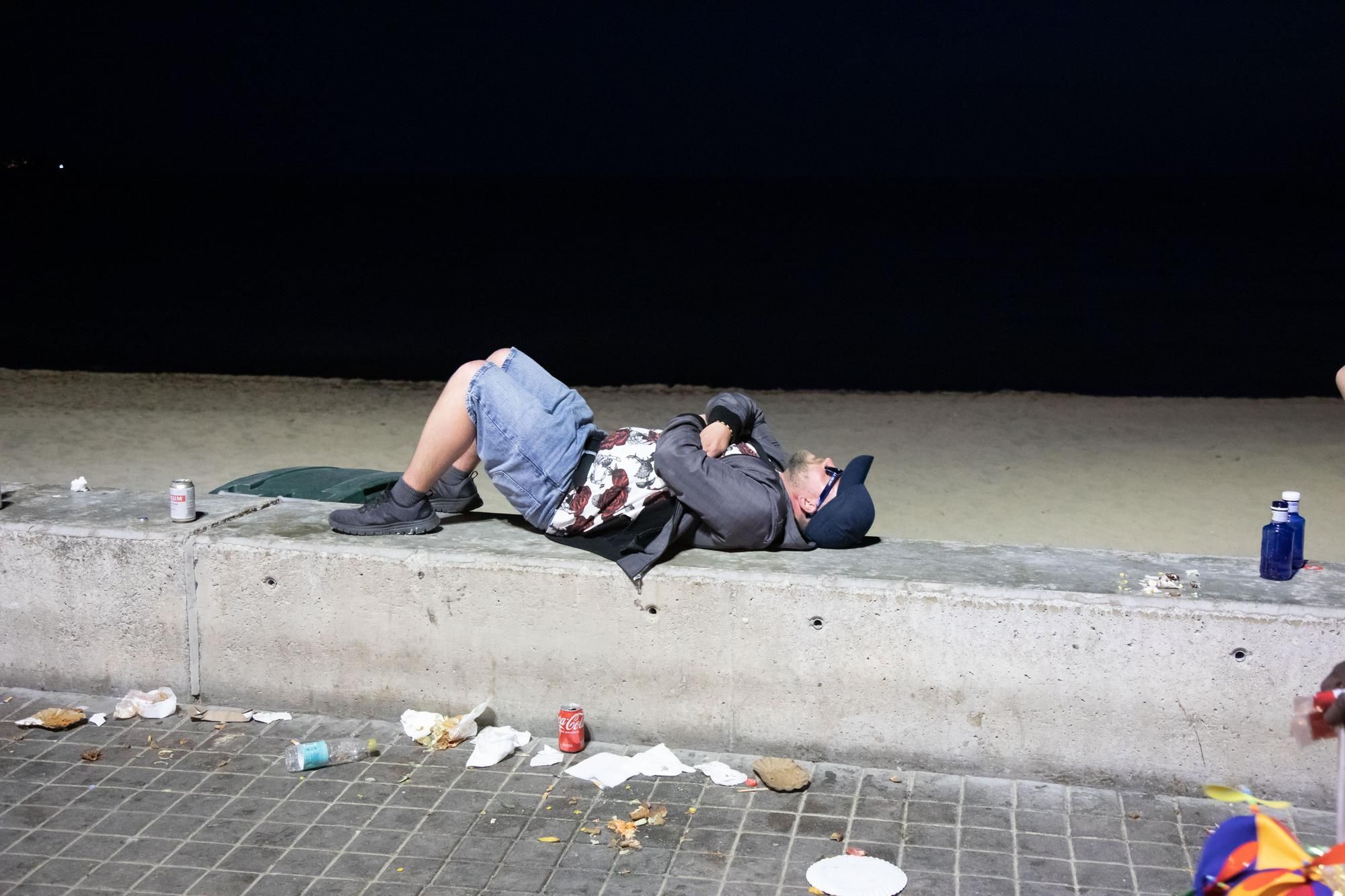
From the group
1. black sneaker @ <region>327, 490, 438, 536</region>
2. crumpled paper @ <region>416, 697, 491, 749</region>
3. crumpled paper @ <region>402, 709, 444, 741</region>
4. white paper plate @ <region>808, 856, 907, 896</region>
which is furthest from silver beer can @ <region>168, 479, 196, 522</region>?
white paper plate @ <region>808, 856, 907, 896</region>

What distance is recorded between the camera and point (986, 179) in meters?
122

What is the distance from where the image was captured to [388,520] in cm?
499

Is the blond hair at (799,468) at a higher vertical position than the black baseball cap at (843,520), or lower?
higher

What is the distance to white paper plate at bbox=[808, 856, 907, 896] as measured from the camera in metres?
3.70

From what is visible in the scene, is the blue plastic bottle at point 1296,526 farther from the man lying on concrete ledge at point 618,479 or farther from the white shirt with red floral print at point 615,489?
the white shirt with red floral print at point 615,489

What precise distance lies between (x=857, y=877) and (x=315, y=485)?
3.53 meters

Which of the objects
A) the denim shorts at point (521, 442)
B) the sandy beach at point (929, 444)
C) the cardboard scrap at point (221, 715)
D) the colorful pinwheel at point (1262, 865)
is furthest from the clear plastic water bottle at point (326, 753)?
the sandy beach at point (929, 444)

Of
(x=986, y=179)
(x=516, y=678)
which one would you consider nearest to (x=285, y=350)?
(x=516, y=678)

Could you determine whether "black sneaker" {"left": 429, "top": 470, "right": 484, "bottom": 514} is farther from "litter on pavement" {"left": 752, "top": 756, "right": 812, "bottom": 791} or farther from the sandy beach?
the sandy beach

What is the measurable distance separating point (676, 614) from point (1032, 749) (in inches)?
52.4

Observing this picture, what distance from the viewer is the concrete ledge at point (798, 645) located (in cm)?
420

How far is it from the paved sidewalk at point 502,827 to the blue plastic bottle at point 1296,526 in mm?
917

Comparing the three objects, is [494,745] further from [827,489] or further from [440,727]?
[827,489]

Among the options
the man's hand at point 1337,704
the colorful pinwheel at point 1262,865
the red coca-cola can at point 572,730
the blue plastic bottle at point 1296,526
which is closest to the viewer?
the colorful pinwheel at point 1262,865
